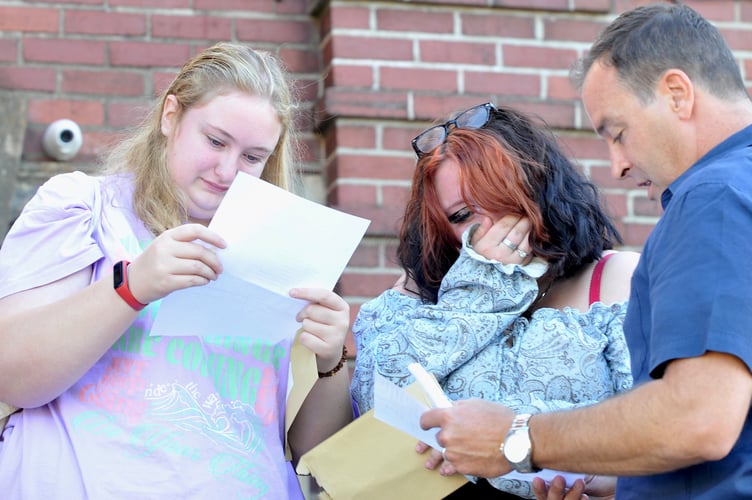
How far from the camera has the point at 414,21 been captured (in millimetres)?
3807

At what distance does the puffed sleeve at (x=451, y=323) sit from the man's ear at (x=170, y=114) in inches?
24.7

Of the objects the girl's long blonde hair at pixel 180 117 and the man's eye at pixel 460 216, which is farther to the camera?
the man's eye at pixel 460 216

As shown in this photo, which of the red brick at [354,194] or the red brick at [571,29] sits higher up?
the red brick at [571,29]

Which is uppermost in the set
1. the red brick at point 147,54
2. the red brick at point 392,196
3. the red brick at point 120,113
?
the red brick at point 147,54

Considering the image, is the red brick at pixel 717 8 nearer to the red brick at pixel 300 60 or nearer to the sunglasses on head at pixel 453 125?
the red brick at pixel 300 60

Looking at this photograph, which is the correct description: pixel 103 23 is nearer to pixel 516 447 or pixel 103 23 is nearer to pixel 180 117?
pixel 180 117

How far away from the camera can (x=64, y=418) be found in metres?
2.17

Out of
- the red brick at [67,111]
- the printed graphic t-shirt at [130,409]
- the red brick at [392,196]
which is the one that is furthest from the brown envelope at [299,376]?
the red brick at [67,111]

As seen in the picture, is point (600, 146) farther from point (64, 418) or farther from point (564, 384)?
point (64, 418)

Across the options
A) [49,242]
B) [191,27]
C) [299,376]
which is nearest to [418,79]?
[191,27]

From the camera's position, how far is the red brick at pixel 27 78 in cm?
368

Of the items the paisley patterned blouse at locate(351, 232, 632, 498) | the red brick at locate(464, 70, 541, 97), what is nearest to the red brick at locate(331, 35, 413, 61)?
the red brick at locate(464, 70, 541, 97)

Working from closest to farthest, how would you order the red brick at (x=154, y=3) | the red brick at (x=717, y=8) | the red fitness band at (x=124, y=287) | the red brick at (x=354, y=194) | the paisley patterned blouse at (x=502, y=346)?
1. the red fitness band at (x=124, y=287)
2. the paisley patterned blouse at (x=502, y=346)
3. the red brick at (x=354, y=194)
4. the red brick at (x=154, y=3)
5. the red brick at (x=717, y=8)

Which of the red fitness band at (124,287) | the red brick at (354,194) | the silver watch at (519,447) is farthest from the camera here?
the red brick at (354,194)
